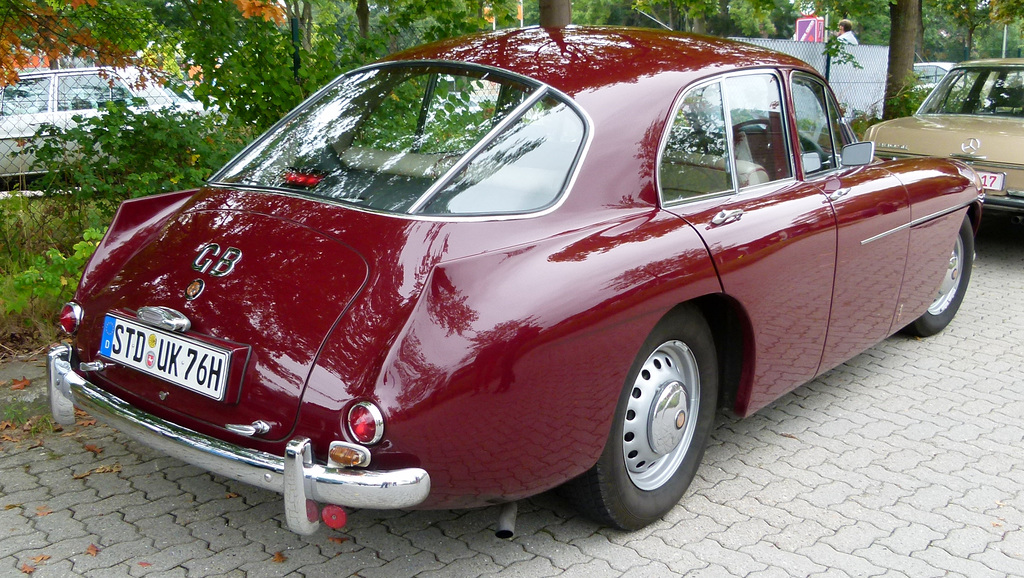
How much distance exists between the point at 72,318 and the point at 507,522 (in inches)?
64.5

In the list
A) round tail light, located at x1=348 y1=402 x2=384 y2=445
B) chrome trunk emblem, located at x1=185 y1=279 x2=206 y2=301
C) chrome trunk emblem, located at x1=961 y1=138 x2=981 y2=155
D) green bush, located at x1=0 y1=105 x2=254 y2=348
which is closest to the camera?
round tail light, located at x1=348 y1=402 x2=384 y2=445

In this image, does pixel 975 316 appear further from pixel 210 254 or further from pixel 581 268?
pixel 210 254

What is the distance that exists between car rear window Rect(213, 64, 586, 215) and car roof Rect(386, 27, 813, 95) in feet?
0.36

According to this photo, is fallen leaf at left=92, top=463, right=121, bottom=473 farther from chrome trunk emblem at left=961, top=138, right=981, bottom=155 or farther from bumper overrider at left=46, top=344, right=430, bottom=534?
chrome trunk emblem at left=961, top=138, right=981, bottom=155

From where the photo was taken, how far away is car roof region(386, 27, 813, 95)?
10.7 feet

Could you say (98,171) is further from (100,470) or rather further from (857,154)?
(857,154)

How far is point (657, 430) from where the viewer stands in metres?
3.13

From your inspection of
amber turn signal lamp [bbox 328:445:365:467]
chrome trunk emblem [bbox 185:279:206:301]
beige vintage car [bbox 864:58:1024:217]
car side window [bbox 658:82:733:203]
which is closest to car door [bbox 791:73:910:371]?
car side window [bbox 658:82:733:203]

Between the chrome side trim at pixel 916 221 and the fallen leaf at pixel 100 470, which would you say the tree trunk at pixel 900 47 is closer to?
the chrome side trim at pixel 916 221

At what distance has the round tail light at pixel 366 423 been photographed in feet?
7.70

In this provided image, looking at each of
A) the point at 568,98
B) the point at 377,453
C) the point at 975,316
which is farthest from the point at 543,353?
the point at 975,316

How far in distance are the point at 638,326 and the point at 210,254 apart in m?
1.39

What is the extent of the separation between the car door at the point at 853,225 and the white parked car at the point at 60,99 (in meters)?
4.57

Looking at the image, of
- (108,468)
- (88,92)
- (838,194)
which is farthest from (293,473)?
(88,92)
